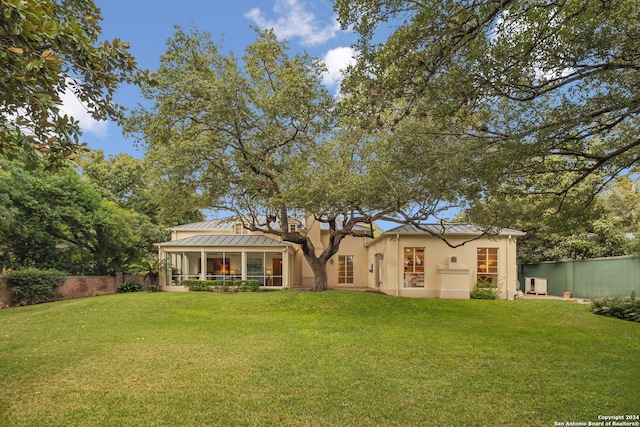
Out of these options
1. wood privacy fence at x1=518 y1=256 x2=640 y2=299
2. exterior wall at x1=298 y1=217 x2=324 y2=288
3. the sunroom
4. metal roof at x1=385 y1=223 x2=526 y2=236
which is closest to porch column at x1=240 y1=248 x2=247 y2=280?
the sunroom

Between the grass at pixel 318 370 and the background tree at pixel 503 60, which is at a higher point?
the background tree at pixel 503 60

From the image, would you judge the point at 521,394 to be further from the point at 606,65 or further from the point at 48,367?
the point at 48,367

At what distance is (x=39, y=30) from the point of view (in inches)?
117

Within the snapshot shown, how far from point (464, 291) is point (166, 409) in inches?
500

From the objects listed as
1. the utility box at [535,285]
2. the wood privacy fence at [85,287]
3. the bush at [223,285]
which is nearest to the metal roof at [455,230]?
the utility box at [535,285]

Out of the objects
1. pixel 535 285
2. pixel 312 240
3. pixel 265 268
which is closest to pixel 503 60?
pixel 265 268

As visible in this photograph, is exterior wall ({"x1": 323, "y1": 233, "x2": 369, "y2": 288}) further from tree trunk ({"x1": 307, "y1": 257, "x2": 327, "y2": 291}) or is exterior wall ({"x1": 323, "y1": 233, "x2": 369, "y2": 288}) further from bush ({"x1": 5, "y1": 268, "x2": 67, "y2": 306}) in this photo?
bush ({"x1": 5, "y1": 268, "x2": 67, "y2": 306})

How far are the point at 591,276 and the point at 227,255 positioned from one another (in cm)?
1787

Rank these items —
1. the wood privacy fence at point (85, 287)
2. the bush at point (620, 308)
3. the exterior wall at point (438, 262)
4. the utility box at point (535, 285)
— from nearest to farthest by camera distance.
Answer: the bush at point (620, 308) < the wood privacy fence at point (85, 287) < the exterior wall at point (438, 262) < the utility box at point (535, 285)

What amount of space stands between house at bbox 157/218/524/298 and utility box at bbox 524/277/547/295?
3.82 m

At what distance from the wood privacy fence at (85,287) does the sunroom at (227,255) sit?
70.8 inches

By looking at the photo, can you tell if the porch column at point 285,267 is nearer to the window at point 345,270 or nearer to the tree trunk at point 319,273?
the tree trunk at point 319,273

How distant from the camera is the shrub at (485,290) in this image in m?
13.9

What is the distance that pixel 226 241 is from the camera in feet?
59.8
